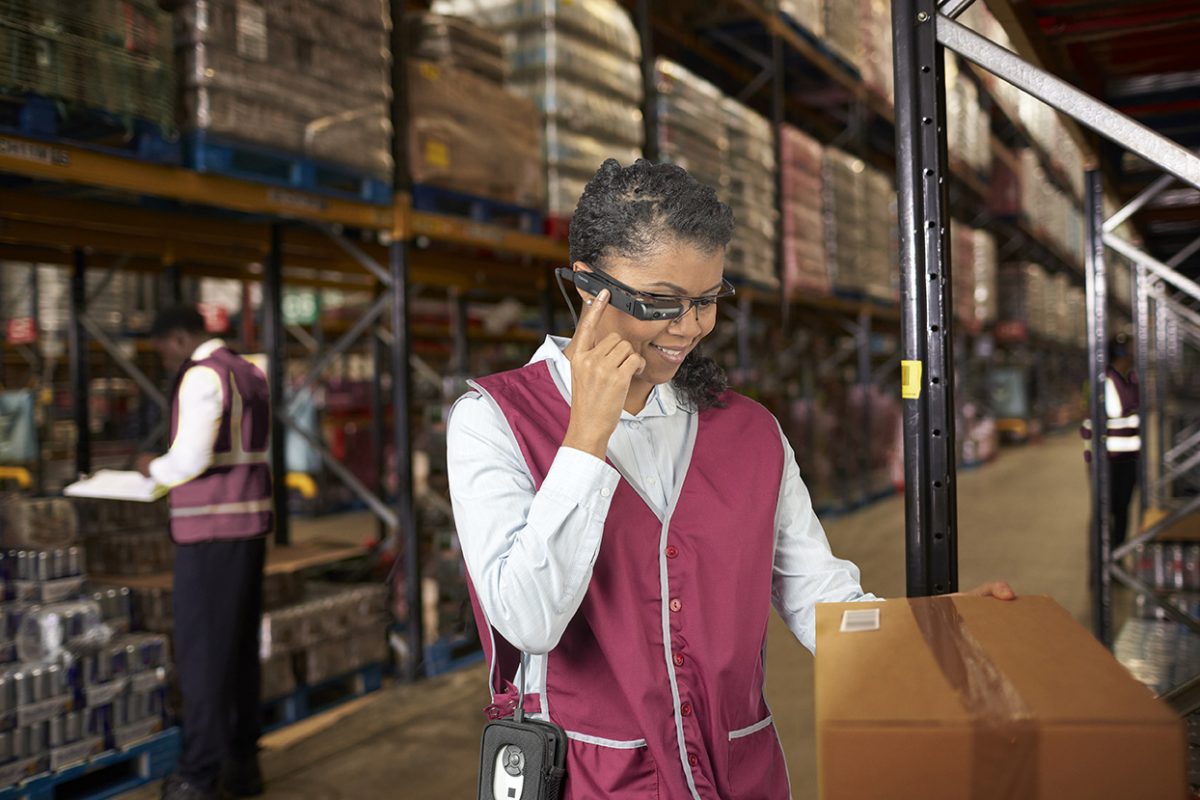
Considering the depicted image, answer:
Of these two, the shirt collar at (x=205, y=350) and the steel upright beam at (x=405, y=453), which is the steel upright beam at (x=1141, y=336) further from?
the shirt collar at (x=205, y=350)

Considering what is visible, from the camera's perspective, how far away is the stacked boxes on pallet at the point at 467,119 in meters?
5.60

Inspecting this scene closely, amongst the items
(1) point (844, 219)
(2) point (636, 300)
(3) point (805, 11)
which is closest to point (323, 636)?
(2) point (636, 300)

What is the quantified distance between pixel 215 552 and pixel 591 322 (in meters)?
2.98

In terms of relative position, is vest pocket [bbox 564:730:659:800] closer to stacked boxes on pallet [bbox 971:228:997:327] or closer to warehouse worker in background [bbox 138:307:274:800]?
warehouse worker in background [bbox 138:307:274:800]

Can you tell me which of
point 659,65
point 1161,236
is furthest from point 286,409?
point 1161,236

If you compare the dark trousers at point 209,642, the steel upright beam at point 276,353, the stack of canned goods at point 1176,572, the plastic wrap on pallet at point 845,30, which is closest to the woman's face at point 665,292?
the dark trousers at point 209,642

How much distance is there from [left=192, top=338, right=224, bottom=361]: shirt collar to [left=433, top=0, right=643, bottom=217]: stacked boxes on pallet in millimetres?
2955

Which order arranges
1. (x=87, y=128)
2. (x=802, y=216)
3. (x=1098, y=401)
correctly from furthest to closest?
(x=802, y=216) < (x=1098, y=401) < (x=87, y=128)

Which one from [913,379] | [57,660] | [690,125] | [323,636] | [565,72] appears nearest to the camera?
[913,379]

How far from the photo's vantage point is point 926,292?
1918mm

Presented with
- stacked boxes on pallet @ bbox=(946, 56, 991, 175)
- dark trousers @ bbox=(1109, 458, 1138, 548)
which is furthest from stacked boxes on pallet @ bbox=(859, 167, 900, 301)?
dark trousers @ bbox=(1109, 458, 1138, 548)

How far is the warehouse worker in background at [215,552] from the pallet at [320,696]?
2.94 ft

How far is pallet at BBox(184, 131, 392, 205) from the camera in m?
4.27

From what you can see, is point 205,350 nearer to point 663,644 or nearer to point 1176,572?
point 663,644
